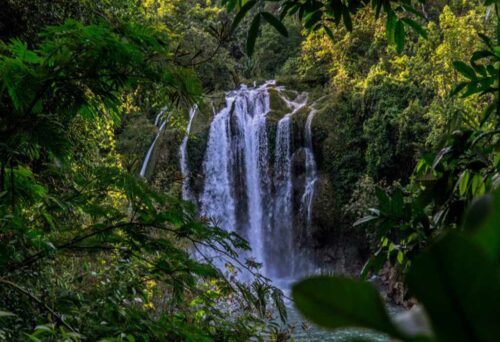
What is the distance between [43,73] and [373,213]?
105 cm

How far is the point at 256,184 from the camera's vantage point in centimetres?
1291

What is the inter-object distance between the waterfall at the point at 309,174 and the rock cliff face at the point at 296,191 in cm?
4

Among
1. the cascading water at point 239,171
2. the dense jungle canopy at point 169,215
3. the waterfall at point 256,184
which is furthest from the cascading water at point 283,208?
the dense jungle canopy at point 169,215

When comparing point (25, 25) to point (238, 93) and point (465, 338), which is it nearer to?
point (465, 338)

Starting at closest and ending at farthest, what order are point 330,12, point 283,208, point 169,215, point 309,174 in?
point 330,12 < point 169,215 < point 283,208 < point 309,174

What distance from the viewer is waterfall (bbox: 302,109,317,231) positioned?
1245 cm

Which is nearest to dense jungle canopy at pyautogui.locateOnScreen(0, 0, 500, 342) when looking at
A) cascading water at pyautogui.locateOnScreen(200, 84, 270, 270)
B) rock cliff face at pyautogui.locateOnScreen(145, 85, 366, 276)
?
cascading water at pyautogui.locateOnScreen(200, 84, 270, 270)

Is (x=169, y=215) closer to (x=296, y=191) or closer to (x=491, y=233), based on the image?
(x=491, y=233)

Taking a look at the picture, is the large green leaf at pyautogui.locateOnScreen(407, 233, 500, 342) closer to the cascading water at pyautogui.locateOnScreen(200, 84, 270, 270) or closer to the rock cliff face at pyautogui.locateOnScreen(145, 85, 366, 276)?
the rock cliff face at pyautogui.locateOnScreen(145, 85, 366, 276)

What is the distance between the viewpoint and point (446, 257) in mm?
129

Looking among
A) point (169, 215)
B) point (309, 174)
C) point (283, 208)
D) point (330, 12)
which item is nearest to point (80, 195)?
point (169, 215)

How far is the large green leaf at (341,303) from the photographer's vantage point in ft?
0.45

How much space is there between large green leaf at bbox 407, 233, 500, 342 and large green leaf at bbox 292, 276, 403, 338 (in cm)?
1

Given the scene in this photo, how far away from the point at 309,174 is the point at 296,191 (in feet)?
2.12
